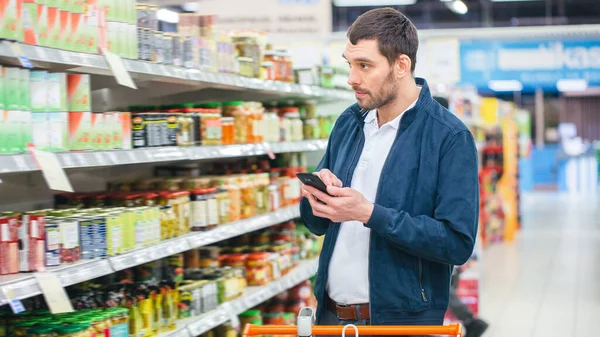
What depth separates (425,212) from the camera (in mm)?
2633

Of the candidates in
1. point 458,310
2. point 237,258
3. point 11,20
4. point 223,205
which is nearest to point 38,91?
point 11,20

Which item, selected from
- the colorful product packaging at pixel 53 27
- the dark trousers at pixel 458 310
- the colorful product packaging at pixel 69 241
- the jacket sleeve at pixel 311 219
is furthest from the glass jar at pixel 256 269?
the colorful product packaging at pixel 53 27

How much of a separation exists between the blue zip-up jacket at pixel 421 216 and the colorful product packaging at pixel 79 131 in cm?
100

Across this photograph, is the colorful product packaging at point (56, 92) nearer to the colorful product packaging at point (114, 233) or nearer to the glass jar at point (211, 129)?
the colorful product packaging at point (114, 233)

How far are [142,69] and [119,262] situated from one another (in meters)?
0.79

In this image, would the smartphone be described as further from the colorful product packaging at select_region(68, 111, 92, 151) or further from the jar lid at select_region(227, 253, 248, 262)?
the jar lid at select_region(227, 253, 248, 262)

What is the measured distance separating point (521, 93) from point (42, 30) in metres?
34.5

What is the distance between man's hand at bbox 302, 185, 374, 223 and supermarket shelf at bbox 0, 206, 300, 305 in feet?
3.16

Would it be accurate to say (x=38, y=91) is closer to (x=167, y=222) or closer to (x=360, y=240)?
(x=167, y=222)

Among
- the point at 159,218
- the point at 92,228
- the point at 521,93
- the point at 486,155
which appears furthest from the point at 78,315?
the point at 521,93

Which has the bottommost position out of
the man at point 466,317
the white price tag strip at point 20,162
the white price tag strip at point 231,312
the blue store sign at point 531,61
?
the man at point 466,317

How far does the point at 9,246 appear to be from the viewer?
279 centimetres

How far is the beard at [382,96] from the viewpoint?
2.63m

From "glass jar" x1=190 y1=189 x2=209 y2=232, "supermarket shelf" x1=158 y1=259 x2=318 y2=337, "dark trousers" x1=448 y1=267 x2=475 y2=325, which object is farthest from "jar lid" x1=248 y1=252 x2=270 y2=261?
"dark trousers" x1=448 y1=267 x2=475 y2=325
